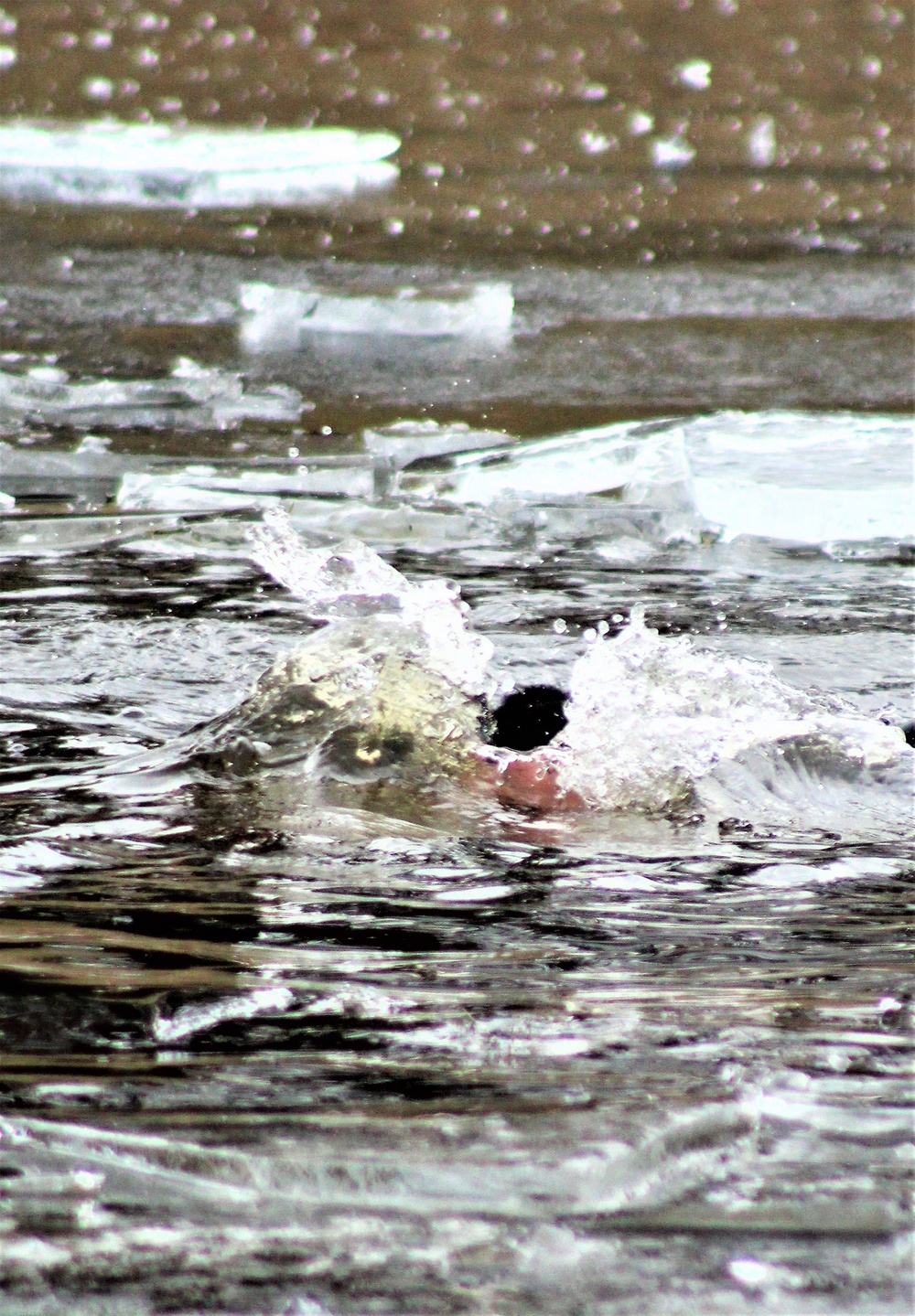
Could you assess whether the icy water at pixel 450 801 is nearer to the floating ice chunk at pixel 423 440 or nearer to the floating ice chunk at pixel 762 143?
the floating ice chunk at pixel 423 440

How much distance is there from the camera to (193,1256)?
1.11 metres

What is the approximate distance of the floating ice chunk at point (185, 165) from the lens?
803 centimetres

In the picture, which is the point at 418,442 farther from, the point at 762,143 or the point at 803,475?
the point at 762,143

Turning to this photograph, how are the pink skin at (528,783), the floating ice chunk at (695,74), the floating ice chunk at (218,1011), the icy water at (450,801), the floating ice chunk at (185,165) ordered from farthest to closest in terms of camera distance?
the floating ice chunk at (695,74), the floating ice chunk at (185,165), the pink skin at (528,783), the floating ice chunk at (218,1011), the icy water at (450,801)

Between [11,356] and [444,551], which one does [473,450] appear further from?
[11,356]

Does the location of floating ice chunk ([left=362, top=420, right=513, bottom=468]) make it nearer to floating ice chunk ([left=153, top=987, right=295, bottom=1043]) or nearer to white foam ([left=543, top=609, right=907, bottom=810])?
white foam ([left=543, top=609, right=907, bottom=810])

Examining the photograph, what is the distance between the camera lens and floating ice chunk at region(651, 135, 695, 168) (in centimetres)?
895

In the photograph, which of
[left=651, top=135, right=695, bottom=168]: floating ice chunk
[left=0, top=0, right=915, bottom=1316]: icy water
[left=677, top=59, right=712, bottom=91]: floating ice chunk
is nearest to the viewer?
[left=0, top=0, right=915, bottom=1316]: icy water

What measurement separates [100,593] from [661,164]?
20.8 ft

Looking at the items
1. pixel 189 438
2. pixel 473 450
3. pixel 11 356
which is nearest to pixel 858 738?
pixel 473 450

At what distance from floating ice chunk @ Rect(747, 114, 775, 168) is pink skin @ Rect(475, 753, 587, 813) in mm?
7202

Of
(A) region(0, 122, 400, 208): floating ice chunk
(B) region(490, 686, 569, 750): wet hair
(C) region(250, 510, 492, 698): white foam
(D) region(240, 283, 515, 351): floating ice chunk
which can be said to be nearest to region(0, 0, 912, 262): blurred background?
(A) region(0, 122, 400, 208): floating ice chunk

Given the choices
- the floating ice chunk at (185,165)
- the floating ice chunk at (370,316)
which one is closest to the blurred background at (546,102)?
the floating ice chunk at (185,165)

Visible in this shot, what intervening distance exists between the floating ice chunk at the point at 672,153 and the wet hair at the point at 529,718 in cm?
665
